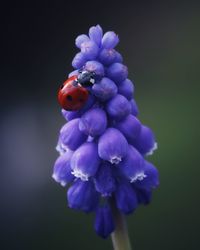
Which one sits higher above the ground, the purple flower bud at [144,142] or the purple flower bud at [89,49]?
the purple flower bud at [89,49]

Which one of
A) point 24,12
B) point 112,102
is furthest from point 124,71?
point 24,12

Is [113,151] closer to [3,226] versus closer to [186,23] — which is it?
[3,226]

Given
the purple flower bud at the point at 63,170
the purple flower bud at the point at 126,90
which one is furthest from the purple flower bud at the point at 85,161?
the purple flower bud at the point at 126,90

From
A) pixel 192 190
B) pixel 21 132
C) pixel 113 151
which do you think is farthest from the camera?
pixel 21 132

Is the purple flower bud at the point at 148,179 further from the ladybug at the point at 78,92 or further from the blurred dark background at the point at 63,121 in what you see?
the blurred dark background at the point at 63,121

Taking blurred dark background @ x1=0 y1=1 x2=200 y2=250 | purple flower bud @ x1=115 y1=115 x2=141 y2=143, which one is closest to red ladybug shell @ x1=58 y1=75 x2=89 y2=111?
purple flower bud @ x1=115 y1=115 x2=141 y2=143

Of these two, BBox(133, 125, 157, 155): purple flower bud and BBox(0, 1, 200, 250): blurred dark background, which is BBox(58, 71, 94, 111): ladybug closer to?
BBox(133, 125, 157, 155): purple flower bud
